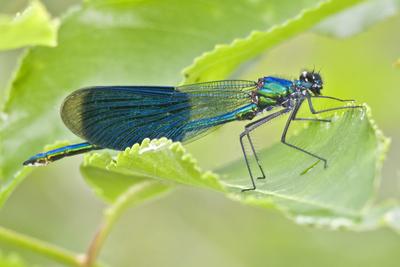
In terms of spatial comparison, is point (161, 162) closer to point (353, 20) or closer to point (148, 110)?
point (148, 110)

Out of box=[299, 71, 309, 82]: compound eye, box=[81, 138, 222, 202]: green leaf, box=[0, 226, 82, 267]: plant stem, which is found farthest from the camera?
box=[299, 71, 309, 82]: compound eye

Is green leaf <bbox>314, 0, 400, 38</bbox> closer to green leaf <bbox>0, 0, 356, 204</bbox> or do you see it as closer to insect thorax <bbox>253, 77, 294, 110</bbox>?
green leaf <bbox>0, 0, 356, 204</bbox>

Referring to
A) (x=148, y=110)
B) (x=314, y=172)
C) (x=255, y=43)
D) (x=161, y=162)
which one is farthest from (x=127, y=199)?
(x=314, y=172)

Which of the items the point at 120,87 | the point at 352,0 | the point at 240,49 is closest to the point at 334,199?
the point at 240,49

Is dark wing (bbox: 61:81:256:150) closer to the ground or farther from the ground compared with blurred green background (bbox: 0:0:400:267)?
closer to the ground

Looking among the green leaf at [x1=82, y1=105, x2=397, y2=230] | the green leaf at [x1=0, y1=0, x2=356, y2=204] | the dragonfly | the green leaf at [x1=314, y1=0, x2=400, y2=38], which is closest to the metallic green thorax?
the dragonfly

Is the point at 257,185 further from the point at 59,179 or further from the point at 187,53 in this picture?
the point at 59,179
